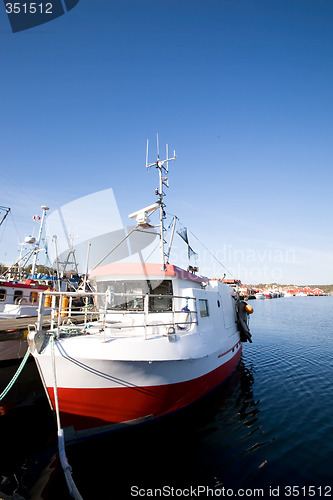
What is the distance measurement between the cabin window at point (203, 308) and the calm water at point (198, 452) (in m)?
2.86

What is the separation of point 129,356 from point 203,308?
3.74 m

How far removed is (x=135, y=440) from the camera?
6.20m

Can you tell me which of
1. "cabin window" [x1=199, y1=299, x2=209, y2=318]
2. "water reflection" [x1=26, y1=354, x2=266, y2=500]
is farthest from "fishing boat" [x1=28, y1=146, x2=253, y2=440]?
"water reflection" [x1=26, y1=354, x2=266, y2=500]

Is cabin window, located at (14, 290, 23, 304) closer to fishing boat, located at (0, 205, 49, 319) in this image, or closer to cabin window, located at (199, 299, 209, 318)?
fishing boat, located at (0, 205, 49, 319)

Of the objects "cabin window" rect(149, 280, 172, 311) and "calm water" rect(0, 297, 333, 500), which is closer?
"calm water" rect(0, 297, 333, 500)

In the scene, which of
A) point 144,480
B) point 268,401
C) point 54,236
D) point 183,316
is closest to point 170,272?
point 183,316

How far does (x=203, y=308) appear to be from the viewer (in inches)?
342

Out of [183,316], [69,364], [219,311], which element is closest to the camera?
[69,364]

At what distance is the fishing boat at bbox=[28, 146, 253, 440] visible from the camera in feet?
18.3

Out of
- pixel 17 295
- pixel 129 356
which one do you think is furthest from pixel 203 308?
pixel 17 295

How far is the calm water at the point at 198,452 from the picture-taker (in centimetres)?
493

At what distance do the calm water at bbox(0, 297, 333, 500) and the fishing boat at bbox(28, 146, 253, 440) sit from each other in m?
0.57

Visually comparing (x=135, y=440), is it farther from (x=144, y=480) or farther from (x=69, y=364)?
(x=69, y=364)

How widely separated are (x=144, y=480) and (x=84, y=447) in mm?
1754
